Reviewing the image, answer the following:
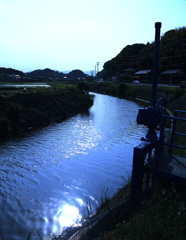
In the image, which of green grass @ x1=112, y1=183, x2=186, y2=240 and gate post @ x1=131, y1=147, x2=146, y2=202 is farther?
gate post @ x1=131, y1=147, x2=146, y2=202

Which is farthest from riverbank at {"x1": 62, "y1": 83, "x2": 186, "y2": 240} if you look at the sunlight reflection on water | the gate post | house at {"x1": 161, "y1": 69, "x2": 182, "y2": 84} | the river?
house at {"x1": 161, "y1": 69, "x2": 182, "y2": 84}

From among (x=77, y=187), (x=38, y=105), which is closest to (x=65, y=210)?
(x=77, y=187)

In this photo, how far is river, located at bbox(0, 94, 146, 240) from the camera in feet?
27.0

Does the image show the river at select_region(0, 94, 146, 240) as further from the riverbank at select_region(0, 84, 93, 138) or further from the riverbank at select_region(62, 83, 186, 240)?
the riverbank at select_region(62, 83, 186, 240)

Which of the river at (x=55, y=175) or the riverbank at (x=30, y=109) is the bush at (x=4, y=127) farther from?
the river at (x=55, y=175)

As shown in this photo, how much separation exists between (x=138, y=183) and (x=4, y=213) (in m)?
6.10

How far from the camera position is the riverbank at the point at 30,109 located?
73.0 ft

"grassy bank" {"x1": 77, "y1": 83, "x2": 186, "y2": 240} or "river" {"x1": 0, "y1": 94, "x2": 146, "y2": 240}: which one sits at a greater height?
"grassy bank" {"x1": 77, "y1": 83, "x2": 186, "y2": 240}

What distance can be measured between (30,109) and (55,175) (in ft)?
56.2

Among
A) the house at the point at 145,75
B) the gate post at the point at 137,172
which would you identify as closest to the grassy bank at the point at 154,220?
the gate post at the point at 137,172

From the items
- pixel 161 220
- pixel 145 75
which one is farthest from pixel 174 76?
pixel 161 220

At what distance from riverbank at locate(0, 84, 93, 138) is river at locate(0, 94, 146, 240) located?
2418 millimetres

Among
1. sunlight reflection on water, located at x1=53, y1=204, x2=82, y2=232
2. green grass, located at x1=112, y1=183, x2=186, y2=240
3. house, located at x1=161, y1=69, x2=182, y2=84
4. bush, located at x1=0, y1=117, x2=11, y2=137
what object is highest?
house, located at x1=161, y1=69, x2=182, y2=84

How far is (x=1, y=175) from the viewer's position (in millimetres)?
12078
